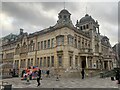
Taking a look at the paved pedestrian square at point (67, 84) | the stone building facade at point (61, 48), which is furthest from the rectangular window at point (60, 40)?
the paved pedestrian square at point (67, 84)

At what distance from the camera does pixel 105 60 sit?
55562 mm

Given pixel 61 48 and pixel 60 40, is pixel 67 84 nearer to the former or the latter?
pixel 61 48

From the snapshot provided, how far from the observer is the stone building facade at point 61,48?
3628cm

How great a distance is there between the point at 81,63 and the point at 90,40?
9313mm

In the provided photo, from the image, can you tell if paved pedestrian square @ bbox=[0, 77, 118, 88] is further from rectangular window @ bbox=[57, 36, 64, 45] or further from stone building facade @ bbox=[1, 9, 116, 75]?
rectangular window @ bbox=[57, 36, 64, 45]

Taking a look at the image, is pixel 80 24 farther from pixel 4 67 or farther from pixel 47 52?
pixel 4 67

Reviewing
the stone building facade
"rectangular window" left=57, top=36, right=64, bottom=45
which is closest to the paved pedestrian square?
the stone building facade

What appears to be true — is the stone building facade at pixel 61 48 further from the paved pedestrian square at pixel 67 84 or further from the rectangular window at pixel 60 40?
the paved pedestrian square at pixel 67 84

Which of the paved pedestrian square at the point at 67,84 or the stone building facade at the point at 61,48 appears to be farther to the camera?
the stone building facade at the point at 61,48

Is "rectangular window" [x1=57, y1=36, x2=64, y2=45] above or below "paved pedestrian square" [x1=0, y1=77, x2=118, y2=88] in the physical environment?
above

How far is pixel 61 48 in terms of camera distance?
117 feet

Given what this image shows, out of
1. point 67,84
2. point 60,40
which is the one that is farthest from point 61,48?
point 67,84

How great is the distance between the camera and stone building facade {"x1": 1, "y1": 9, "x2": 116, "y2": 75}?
3628 cm

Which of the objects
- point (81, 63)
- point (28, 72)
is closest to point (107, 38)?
point (81, 63)
